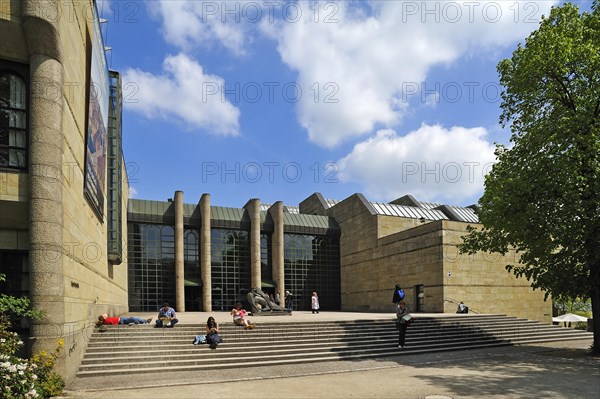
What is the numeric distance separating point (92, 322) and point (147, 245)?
872 inches

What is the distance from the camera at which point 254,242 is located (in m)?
38.8

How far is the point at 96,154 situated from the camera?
15938 mm

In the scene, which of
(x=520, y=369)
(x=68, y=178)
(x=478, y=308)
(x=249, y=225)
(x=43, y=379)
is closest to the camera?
(x=43, y=379)

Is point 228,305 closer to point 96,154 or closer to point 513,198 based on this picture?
point 96,154

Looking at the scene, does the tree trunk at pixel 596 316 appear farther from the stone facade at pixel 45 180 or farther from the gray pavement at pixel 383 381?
the stone facade at pixel 45 180

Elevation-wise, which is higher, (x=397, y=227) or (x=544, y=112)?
(x=544, y=112)

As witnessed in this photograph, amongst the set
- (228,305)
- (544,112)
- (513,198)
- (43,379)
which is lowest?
(228,305)

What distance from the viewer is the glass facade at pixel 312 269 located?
41312mm

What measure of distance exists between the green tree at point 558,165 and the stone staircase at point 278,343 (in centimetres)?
503

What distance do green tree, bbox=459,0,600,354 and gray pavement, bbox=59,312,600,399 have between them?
139 inches

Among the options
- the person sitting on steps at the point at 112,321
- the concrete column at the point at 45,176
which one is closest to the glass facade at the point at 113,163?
the person sitting on steps at the point at 112,321

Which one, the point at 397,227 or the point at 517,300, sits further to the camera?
the point at 397,227

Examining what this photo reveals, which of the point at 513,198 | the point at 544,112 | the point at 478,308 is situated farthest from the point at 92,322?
the point at 478,308

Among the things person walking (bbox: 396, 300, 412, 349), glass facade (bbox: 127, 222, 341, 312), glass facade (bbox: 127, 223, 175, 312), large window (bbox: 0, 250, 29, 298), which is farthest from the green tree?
glass facade (bbox: 127, 223, 175, 312)
